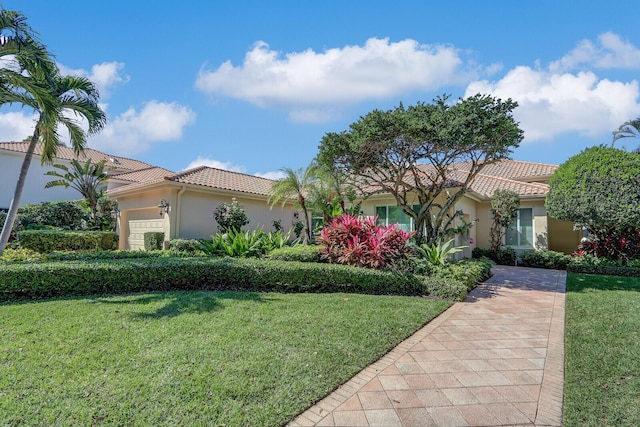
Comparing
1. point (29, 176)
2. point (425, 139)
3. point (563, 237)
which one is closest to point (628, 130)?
point (563, 237)

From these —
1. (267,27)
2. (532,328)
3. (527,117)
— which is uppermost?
(267,27)

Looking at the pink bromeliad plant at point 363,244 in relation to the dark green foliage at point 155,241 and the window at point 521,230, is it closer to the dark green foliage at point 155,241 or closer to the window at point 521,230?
the dark green foliage at point 155,241

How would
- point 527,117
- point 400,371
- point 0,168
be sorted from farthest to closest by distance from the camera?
point 0,168
point 527,117
point 400,371

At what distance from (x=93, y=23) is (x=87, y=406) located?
11.2 m

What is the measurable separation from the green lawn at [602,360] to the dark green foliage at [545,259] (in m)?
5.83

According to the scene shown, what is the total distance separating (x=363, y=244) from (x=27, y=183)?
2814cm

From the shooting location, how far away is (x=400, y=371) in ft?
14.5

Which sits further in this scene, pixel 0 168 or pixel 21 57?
pixel 0 168

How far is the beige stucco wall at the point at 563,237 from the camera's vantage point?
16.5m

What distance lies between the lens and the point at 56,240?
14.8 metres

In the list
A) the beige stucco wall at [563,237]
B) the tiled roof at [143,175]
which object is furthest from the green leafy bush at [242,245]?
the tiled roof at [143,175]

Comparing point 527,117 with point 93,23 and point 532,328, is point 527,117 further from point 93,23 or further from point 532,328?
point 93,23

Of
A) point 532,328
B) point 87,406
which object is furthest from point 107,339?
point 532,328

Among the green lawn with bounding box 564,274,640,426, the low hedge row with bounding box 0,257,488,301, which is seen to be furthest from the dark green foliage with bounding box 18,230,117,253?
the green lawn with bounding box 564,274,640,426
